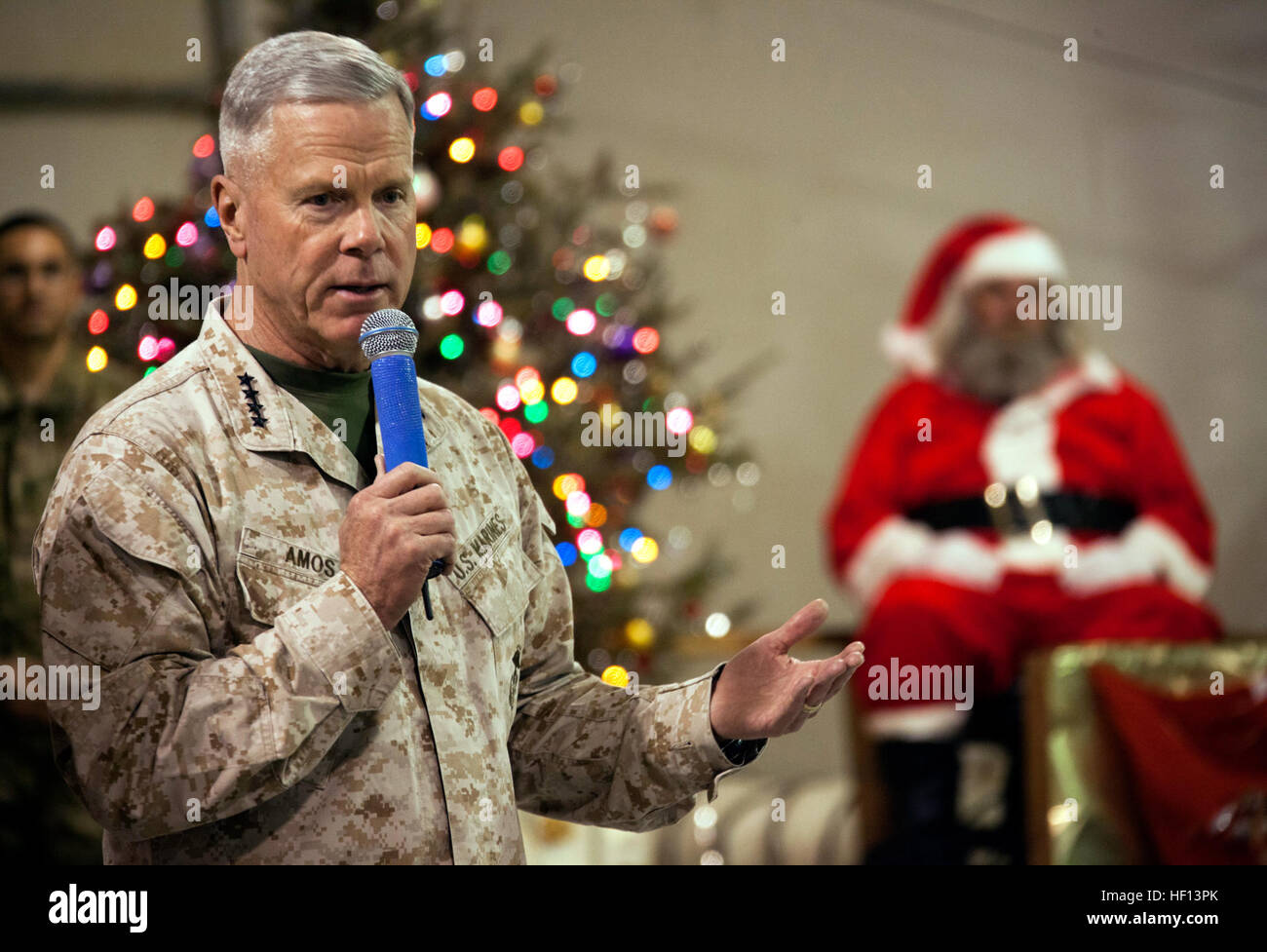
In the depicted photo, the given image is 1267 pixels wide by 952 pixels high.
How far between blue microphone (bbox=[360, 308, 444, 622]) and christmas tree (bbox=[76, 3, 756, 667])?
1.53 meters

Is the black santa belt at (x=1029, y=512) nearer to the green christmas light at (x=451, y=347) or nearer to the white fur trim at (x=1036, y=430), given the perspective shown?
the white fur trim at (x=1036, y=430)

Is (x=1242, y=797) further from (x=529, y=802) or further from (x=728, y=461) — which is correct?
(x=529, y=802)

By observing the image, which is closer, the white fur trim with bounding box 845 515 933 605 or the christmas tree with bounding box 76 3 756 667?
the christmas tree with bounding box 76 3 756 667

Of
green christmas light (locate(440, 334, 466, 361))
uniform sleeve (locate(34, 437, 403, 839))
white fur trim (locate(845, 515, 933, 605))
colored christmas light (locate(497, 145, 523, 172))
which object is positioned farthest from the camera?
white fur trim (locate(845, 515, 933, 605))

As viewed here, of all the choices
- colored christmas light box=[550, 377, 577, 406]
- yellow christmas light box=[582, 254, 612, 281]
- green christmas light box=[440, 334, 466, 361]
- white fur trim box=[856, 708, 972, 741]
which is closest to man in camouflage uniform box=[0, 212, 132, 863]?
green christmas light box=[440, 334, 466, 361]

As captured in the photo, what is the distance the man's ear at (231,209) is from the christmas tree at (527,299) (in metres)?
1.39

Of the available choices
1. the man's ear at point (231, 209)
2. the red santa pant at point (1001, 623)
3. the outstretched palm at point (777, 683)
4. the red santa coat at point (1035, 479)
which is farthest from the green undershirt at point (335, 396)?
the red santa coat at point (1035, 479)

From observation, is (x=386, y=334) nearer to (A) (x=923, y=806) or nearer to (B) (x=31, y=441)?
(B) (x=31, y=441)

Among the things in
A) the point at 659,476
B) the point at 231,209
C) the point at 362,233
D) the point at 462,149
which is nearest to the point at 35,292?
the point at 462,149

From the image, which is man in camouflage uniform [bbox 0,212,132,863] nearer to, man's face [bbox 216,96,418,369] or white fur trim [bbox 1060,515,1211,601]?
man's face [bbox 216,96,418,369]

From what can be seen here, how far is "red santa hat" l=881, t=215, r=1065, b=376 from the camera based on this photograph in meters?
4.12

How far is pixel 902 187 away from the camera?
5035mm

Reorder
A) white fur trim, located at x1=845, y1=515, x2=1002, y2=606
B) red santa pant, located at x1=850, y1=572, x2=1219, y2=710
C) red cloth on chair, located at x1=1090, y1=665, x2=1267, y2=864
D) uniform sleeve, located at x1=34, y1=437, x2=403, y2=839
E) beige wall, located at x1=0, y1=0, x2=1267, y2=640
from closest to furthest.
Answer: uniform sleeve, located at x1=34, y1=437, x2=403, y2=839 < red cloth on chair, located at x1=1090, y1=665, x2=1267, y2=864 < red santa pant, located at x1=850, y1=572, x2=1219, y2=710 < white fur trim, located at x1=845, y1=515, x2=1002, y2=606 < beige wall, located at x1=0, y1=0, x2=1267, y2=640

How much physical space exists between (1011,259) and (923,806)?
165 cm
